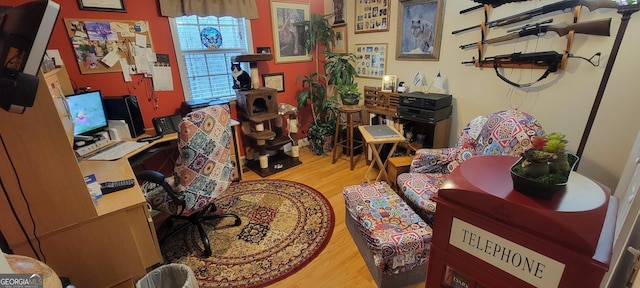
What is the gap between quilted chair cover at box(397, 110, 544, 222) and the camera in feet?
5.70

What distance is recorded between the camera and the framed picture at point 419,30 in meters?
2.62

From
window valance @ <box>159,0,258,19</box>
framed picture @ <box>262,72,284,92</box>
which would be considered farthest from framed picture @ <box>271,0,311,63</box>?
window valance @ <box>159,0,258,19</box>

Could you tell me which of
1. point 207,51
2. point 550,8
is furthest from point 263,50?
point 550,8

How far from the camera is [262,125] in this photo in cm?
310

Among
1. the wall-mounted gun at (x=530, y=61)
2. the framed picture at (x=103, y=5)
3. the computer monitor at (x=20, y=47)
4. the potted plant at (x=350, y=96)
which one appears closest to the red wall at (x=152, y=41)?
the framed picture at (x=103, y=5)

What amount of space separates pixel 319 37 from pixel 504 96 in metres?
2.23

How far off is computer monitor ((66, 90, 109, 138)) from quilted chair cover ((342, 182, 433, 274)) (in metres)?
2.14

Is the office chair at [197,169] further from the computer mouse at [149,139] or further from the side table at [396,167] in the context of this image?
the side table at [396,167]

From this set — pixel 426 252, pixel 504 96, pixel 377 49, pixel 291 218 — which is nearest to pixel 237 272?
pixel 291 218

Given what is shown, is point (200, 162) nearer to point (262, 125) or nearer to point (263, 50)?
point (262, 125)

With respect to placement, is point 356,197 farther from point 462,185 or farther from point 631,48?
point 631,48

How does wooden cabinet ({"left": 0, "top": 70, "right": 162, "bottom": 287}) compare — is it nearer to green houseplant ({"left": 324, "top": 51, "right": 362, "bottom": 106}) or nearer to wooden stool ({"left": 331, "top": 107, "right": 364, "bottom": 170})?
wooden stool ({"left": 331, "top": 107, "right": 364, "bottom": 170})

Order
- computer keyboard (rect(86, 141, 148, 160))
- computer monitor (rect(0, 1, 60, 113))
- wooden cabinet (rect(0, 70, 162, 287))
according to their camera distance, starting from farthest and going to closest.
A: computer keyboard (rect(86, 141, 148, 160))
wooden cabinet (rect(0, 70, 162, 287))
computer monitor (rect(0, 1, 60, 113))

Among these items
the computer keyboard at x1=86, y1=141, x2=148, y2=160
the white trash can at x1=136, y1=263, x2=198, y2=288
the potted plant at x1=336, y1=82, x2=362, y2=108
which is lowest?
the white trash can at x1=136, y1=263, x2=198, y2=288
